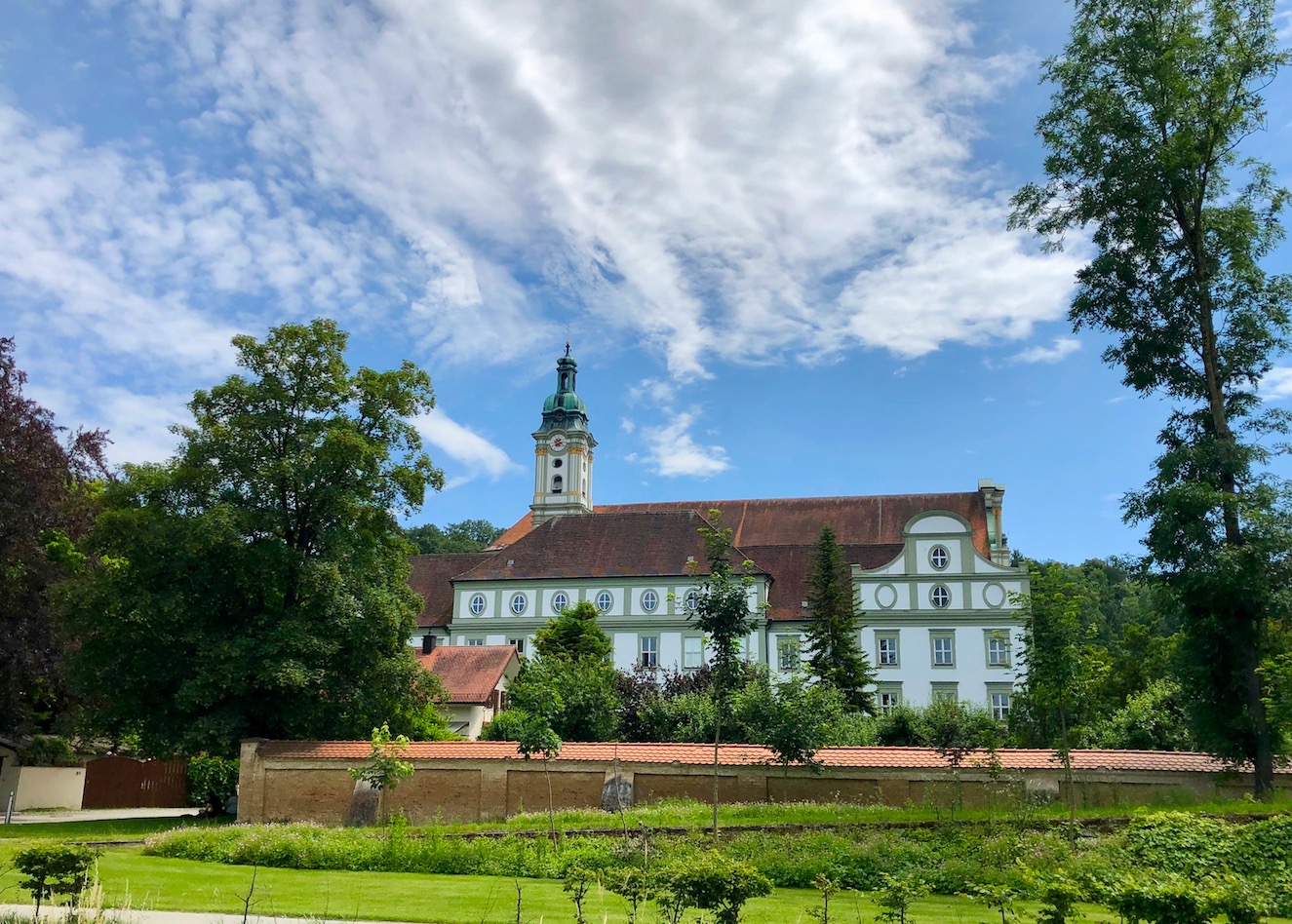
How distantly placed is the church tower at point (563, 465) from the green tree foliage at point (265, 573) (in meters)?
51.4

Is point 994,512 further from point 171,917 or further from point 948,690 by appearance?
point 171,917

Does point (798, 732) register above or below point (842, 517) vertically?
below

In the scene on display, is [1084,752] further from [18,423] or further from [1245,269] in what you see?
[18,423]

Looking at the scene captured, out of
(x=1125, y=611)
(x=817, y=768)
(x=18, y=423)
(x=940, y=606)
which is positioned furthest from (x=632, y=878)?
(x=1125, y=611)

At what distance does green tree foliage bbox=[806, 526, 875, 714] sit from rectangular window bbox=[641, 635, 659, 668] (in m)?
11.5

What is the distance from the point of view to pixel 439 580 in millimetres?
61156

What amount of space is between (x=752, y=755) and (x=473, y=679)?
2401cm

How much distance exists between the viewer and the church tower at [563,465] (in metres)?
78.9

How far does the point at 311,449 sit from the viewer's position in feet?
83.0

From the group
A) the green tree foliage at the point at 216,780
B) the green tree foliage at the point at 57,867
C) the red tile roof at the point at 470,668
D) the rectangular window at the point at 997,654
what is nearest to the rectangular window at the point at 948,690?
the rectangular window at the point at 997,654

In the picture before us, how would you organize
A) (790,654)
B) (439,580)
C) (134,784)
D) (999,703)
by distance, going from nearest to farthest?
(790,654), (134,784), (999,703), (439,580)

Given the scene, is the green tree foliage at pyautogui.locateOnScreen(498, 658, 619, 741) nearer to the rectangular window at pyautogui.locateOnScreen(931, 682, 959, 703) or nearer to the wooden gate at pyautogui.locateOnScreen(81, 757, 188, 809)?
the wooden gate at pyautogui.locateOnScreen(81, 757, 188, 809)

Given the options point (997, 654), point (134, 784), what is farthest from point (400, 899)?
point (997, 654)

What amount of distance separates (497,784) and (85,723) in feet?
36.1
